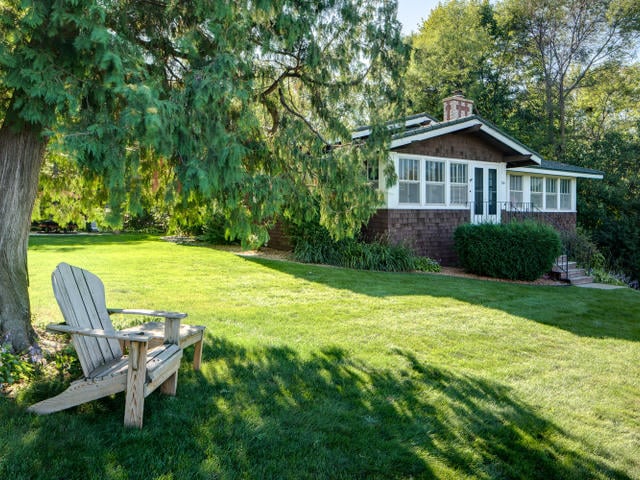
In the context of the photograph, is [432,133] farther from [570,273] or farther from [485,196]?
[570,273]

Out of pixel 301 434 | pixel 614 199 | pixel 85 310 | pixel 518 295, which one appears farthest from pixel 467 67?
pixel 301 434

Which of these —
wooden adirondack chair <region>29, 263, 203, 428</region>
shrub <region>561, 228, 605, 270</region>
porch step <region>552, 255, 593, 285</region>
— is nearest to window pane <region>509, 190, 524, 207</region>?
shrub <region>561, 228, 605, 270</region>

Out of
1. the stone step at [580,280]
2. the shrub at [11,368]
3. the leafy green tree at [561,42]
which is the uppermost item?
the leafy green tree at [561,42]

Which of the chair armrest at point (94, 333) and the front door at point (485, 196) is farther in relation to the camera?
the front door at point (485, 196)

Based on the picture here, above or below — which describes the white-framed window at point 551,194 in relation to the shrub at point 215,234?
above

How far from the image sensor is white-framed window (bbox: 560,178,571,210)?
1879cm

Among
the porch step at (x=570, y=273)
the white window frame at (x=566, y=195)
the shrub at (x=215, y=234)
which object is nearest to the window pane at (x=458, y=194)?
the porch step at (x=570, y=273)

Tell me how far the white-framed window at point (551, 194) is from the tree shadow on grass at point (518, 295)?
25.0ft

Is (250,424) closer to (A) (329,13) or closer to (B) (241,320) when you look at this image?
(B) (241,320)

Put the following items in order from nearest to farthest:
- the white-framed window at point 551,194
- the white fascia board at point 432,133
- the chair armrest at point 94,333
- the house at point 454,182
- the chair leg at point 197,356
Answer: the chair armrest at point 94,333 < the chair leg at point 197,356 < the white fascia board at point 432,133 < the house at point 454,182 < the white-framed window at point 551,194

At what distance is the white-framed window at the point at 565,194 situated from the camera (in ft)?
61.6

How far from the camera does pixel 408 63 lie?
18.2 feet

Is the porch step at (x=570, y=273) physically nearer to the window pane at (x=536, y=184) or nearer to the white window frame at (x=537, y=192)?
the white window frame at (x=537, y=192)

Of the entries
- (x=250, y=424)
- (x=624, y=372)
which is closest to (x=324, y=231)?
(x=624, y=372)
